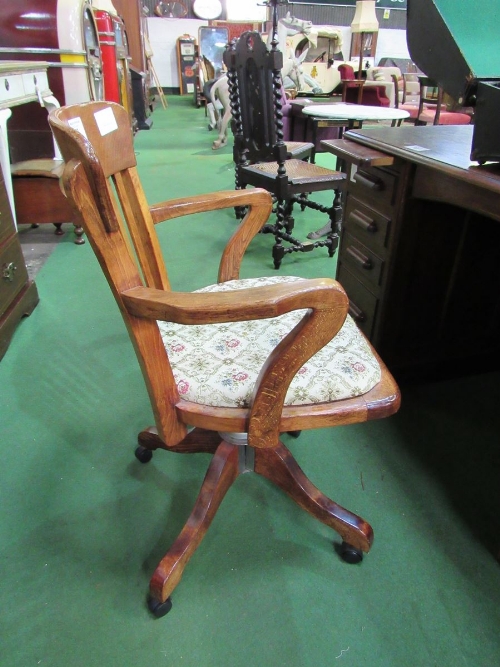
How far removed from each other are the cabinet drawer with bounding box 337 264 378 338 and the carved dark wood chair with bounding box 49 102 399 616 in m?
0.47

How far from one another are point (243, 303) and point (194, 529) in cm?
60

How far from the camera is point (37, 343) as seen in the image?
1826 millimetres

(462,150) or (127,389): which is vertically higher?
(462,150)

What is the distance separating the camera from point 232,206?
3.50 ft

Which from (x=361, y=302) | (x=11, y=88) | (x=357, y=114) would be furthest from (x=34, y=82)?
(x=361, y=302)

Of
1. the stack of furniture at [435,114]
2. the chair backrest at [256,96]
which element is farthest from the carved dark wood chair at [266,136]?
the stack of furniture at [435,114]

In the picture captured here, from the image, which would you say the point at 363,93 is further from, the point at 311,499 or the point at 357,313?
the point at 311,499

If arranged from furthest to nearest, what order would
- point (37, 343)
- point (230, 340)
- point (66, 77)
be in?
point (66, 77), point (37, 343), point (230, 340)

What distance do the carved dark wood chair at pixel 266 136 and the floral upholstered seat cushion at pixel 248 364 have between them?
4.87 ft

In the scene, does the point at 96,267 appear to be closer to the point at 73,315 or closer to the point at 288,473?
the point at 73,315

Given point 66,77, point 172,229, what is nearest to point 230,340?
point 172,229

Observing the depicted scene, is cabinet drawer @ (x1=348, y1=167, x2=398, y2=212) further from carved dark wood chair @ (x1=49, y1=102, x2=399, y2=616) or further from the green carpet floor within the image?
the green carpet floor

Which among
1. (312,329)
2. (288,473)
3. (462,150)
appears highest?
(462,150)

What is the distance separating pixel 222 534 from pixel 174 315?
69cm
